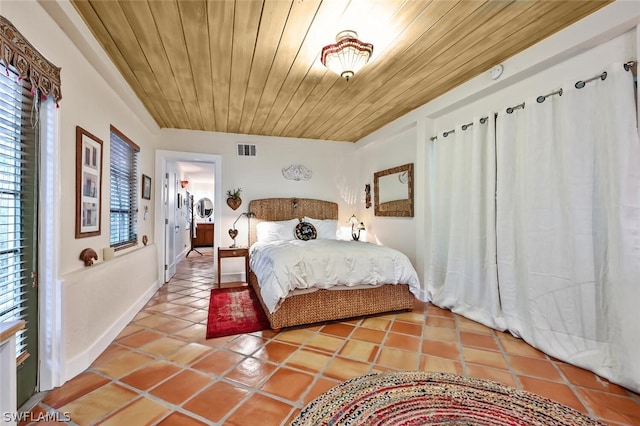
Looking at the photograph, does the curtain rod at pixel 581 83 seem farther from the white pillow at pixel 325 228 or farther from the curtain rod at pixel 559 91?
the white pillow at pixel 325 228

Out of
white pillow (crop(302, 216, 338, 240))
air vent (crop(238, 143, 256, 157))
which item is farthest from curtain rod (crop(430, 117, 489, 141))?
air vent (crop(238, 143, 256, 157))

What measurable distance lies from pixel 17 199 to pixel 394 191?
383 cm

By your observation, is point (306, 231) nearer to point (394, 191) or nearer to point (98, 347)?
point (394, 191)

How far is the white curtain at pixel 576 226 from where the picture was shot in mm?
1795

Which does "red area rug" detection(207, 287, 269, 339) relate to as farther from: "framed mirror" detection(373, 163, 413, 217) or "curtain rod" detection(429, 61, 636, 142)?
"curtain rod" detection(429, 61, 636, 142)

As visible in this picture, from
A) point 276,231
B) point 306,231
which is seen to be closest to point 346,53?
point 306,231

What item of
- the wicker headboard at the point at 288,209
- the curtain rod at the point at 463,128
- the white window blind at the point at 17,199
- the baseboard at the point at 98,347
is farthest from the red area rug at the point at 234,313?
the curtain rod at the point at 463,128

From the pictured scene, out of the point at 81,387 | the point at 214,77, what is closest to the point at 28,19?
the point at 214,77

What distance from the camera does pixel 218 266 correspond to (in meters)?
4.17

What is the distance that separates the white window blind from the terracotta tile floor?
615 mm

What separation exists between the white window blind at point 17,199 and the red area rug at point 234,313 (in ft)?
4.35

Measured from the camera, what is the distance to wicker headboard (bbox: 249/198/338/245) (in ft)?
15.4

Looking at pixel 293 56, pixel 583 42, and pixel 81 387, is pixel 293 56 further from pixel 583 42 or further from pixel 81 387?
pixel 81 387

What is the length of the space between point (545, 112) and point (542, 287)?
143cm
